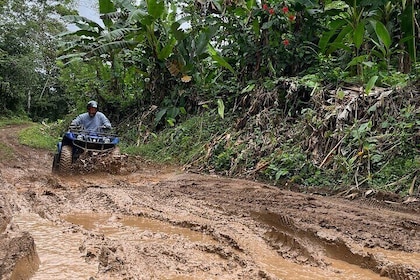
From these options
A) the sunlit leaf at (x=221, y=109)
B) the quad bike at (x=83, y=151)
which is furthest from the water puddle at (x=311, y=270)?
the sunlit leaf at (x=221, y=109)

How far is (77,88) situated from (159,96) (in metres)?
4.79

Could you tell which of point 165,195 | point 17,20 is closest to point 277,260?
point 165,195

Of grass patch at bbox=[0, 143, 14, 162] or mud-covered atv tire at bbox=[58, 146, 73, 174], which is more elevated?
mud-covered atv tire at bbox=[58, 146, 73, 174]

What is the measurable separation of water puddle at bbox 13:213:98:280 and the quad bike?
139 inches

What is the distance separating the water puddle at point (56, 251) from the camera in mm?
2670

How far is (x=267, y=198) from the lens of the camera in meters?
5.35

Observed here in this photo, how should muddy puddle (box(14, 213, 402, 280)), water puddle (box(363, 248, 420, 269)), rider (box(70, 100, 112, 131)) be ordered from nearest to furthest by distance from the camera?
muddy puddle (box(14, 213, 402, 280)) → water puddle (box(363, 248, 420, 269)) → rider (box(70, 100, 112, 131))

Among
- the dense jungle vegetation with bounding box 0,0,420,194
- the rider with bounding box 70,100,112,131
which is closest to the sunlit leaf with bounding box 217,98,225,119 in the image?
the dense jungle vegetation with bounding box 0,0,420,194

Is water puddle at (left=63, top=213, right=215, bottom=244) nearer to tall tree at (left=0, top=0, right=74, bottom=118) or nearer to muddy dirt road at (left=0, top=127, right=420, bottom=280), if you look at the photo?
muddy dirt road at (left=0, top=127, right=420, bottom=280)

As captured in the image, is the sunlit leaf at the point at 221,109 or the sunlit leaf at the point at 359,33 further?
the sunlit leaf at the point at 221,109

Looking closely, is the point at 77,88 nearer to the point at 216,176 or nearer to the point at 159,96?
the point at 159,96

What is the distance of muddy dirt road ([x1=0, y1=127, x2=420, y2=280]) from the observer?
2.80 metres

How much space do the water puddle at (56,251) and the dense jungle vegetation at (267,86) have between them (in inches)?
149

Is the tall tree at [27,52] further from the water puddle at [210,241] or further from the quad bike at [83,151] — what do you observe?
the water puddle at [210,241]
